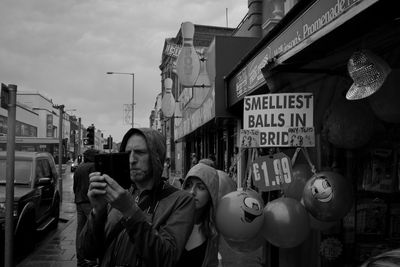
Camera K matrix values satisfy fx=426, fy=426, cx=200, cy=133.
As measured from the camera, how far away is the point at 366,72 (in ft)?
9.48

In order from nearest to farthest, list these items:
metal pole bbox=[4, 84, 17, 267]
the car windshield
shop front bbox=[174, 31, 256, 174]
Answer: metal pole bbox=[4, 84, 17, 267] < the car windshield < shop front bbox=[174, 31, 256, 174]

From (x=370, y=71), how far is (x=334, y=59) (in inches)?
48.7

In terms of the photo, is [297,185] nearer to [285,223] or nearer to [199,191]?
[285,223]

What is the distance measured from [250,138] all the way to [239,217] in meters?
0.86

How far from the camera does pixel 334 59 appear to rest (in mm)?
4059

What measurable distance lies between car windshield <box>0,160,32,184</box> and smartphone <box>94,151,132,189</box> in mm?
7203

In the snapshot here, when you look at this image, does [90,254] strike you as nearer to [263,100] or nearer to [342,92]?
[263,100]

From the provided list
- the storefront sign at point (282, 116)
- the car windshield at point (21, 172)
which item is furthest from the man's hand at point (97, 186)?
the car windshield at point (21, 172)

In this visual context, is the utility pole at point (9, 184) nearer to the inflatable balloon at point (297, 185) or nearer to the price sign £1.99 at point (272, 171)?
the price sign £1.99 at point (272, 171)

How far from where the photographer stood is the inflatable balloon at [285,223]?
3.31m

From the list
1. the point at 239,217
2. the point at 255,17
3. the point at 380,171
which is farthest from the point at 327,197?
the point at 255,17

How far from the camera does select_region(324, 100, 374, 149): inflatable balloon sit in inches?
152

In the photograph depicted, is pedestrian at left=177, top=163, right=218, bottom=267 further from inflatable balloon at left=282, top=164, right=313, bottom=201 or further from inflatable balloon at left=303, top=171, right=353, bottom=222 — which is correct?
inflatable balloon at left=282, top=164, right=313, bottom=201

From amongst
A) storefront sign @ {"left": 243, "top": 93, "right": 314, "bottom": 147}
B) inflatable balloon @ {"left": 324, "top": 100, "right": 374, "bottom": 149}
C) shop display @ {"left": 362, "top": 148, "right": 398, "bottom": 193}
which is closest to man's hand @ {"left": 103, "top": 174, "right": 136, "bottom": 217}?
storefront sign @ {"left": 243, "top": 93, "right": 314, "bottom": 147}
